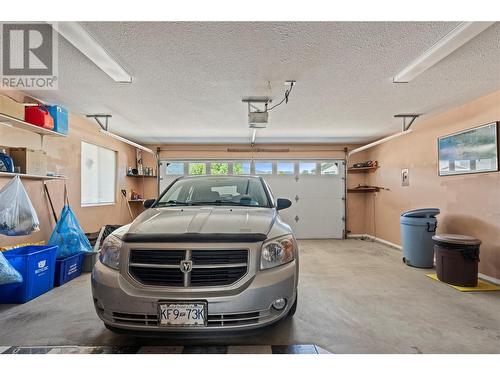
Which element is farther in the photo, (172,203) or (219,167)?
(219,167)

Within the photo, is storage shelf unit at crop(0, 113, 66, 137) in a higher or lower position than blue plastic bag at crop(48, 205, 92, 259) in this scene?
higher

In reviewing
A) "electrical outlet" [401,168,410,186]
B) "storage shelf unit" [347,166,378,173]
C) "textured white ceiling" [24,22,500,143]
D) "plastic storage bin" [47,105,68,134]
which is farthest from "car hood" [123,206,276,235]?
"storage shelf unit" [347,166,378,173]

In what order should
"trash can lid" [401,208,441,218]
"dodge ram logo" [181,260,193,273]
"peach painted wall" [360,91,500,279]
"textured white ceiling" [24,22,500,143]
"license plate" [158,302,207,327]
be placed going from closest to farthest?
"license plate" [158,302,207,327] → "dodge ram logo" [181,260,193,273] → "textured white ceiling" [24,22,500,143] → "peach painted wall" [360,91,500,279] → "trash can lid" [401,208,441,218]

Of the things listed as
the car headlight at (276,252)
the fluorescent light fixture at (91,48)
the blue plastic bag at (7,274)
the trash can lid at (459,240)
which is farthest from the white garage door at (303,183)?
the car headlight at (276,252)

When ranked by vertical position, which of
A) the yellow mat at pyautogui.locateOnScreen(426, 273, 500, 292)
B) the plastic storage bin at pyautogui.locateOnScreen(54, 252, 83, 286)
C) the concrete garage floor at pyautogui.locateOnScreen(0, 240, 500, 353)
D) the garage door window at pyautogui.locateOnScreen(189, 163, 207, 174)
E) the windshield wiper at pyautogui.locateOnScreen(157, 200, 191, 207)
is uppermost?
the garage door window at pyautogui.locateOnScreen(189, 163, 207, 174)

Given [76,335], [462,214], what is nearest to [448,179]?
[462,214]

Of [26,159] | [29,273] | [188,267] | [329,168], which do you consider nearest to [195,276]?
[188,267]

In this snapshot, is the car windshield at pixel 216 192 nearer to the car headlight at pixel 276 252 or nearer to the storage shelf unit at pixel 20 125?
the car headlight at pixel 276 252

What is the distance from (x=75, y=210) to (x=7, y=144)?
1.67 m

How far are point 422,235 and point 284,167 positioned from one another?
380 centimetres

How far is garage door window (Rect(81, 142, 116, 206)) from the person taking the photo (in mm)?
5023

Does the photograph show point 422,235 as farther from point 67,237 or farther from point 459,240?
point 67,237

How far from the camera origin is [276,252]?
1.89 meters

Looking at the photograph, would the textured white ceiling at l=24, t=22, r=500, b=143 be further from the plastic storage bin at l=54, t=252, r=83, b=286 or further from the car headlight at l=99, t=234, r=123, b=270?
the plastic storage bin at l=54, t=252, r=83, b=286
